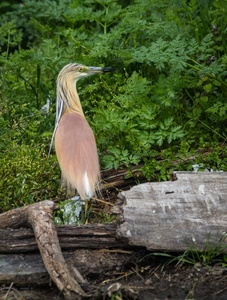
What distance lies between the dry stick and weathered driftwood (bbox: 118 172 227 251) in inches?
18.2

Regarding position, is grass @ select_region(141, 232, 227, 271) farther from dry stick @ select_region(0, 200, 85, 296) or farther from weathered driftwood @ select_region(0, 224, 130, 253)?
dry stick @ select_region(0, 200, 85, 296)

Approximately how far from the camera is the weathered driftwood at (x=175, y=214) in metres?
2.95

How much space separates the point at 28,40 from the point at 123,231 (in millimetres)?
6170

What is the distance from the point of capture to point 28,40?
823 centimetres

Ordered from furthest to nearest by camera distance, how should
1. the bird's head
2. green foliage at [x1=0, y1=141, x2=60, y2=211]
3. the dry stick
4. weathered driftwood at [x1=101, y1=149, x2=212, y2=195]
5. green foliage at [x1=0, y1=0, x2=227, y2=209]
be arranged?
the bird's head < weathered driftwood at [x1=101, y1=149, x2=212, y2=195] < green foliage at [x1=0, y1=0, x2=227, y2=209] < green foliage at [x1=0, y1=141, x2=60, y2=211] < the dry stick

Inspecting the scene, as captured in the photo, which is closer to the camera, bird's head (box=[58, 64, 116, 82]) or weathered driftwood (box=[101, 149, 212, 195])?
weathered driftwood (box=[101, 149, 212, 195])

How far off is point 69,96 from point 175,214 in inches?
71.1

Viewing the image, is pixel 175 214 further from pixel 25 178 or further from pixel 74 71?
pixel 74 71

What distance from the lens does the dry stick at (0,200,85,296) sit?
263 centimetres

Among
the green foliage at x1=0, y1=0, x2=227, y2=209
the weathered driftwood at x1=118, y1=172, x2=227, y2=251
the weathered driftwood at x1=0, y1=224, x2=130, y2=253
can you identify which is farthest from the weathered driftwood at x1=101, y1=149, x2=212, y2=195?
the weathered driftwood at x1=0, y1=224, x2=130, y2=253

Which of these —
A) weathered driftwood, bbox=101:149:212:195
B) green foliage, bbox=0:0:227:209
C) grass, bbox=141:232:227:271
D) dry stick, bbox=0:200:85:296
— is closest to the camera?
dry stick, bbox=0:200:85:296

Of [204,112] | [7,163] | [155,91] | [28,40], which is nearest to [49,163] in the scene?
[7,163]

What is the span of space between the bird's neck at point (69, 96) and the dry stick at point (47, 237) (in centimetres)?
141

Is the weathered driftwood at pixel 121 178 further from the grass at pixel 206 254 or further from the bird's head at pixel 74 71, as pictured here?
the grass at pixel 206 254
